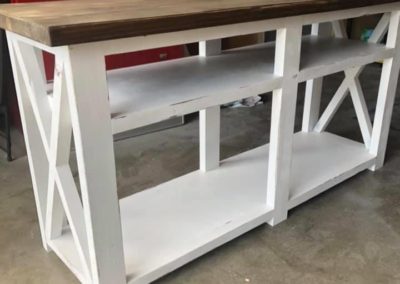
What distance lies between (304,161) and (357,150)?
310 mm

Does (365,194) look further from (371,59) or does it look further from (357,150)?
(371,59)

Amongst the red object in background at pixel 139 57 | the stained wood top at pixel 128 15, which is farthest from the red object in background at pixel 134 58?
the stained wood top at pixel 128 15

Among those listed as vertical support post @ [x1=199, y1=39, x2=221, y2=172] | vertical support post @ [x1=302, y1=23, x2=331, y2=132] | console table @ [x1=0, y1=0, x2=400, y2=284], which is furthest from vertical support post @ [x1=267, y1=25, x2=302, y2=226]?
vertical support post @ [x1=302, y1=23, x2=331, y2=132]

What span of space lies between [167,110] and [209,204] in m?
0.58

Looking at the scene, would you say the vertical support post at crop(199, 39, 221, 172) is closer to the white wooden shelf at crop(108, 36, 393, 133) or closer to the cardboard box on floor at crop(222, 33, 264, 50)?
the white wooden shelf at crop(108, 36, 393, 133)

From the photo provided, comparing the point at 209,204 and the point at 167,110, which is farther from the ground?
the point at 167,110

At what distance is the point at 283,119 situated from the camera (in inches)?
59.1

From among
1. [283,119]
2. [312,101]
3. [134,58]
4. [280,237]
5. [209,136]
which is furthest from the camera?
[134,58]

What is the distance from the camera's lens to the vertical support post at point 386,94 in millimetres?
1789

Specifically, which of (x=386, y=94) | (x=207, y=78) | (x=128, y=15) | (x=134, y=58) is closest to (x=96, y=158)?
(x=128, y=15)

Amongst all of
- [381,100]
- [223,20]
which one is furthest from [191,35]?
[381,100]

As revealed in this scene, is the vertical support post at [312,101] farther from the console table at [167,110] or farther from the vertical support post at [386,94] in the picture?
the vertical support post at [386,94]

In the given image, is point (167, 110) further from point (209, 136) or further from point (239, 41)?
point (239, 41)

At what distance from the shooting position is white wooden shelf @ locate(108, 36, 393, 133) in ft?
3.80
